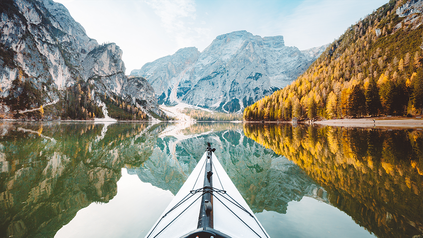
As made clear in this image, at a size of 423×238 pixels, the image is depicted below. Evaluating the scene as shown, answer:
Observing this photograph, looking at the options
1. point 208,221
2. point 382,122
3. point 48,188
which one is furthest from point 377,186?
point 382,122

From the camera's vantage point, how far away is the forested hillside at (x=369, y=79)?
4525 centimetres

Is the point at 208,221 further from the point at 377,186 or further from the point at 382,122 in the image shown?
the point at 382,122

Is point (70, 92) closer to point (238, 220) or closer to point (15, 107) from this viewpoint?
point (15, 107)

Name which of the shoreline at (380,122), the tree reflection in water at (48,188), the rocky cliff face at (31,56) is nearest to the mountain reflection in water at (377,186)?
the tree reflection in water at (48,188)

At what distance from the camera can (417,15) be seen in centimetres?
9781

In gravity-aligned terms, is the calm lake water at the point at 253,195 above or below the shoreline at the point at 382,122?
below

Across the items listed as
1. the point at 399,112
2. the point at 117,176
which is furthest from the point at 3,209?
the point at 399,112

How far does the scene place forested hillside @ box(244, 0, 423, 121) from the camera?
45.2 metres

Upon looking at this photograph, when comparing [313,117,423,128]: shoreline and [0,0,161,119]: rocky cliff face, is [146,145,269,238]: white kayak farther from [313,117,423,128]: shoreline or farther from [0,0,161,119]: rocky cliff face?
[0,0,161,119]: rocky cliff face

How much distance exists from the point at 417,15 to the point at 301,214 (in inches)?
6326

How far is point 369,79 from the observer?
170 ft

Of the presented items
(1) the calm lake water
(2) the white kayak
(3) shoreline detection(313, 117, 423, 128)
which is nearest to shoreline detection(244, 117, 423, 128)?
(3) shoreline detection(313, 117, 423, 128)

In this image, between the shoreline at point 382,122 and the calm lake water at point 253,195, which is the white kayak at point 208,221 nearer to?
the calm lake water at point 253,195

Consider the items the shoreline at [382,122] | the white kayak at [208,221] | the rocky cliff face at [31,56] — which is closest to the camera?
the white kayak at [208,221]
